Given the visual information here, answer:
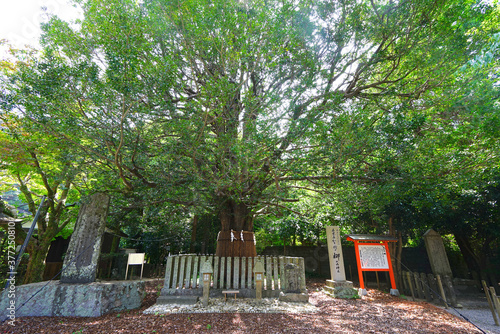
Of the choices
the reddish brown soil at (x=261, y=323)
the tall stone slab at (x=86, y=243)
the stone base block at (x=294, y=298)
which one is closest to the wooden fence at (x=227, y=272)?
the stone base block at (x=294, y=298)

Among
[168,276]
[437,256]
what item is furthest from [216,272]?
[437,256]

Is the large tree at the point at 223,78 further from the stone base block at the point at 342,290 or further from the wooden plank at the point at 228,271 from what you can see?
the stone base block at the point at 342,290

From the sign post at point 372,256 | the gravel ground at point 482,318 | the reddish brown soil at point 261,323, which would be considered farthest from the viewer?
the sign post at point 372,256

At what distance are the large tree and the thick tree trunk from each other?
172 cm

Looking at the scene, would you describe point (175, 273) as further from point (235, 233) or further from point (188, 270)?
point (235, 233)

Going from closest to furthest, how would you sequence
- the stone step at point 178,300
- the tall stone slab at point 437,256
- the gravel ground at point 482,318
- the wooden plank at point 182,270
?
1. the gravel ground at point 482,318
2. the stone step at point 178,300
3. the wooden plank at point 182,270
4. the tall stone slab at point 437,256

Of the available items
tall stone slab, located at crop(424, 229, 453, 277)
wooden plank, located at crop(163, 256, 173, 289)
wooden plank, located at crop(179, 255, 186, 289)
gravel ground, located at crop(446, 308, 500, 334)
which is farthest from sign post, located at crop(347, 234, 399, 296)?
wooden plank, located at crop(163, 256, 173, 289)

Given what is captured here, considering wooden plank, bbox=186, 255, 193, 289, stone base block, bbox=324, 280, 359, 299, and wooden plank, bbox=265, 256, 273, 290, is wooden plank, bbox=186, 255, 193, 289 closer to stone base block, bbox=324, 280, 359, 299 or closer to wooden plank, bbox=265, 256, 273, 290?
wooden plank, bbox=265, 256, 273, 290

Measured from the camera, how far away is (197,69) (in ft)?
19.9

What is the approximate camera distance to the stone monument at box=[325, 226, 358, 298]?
7.15 metres

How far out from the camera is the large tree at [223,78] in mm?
4742

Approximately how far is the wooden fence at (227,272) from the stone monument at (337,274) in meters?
1.31

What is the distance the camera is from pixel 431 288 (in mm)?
7156

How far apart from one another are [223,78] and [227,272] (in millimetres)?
5434
